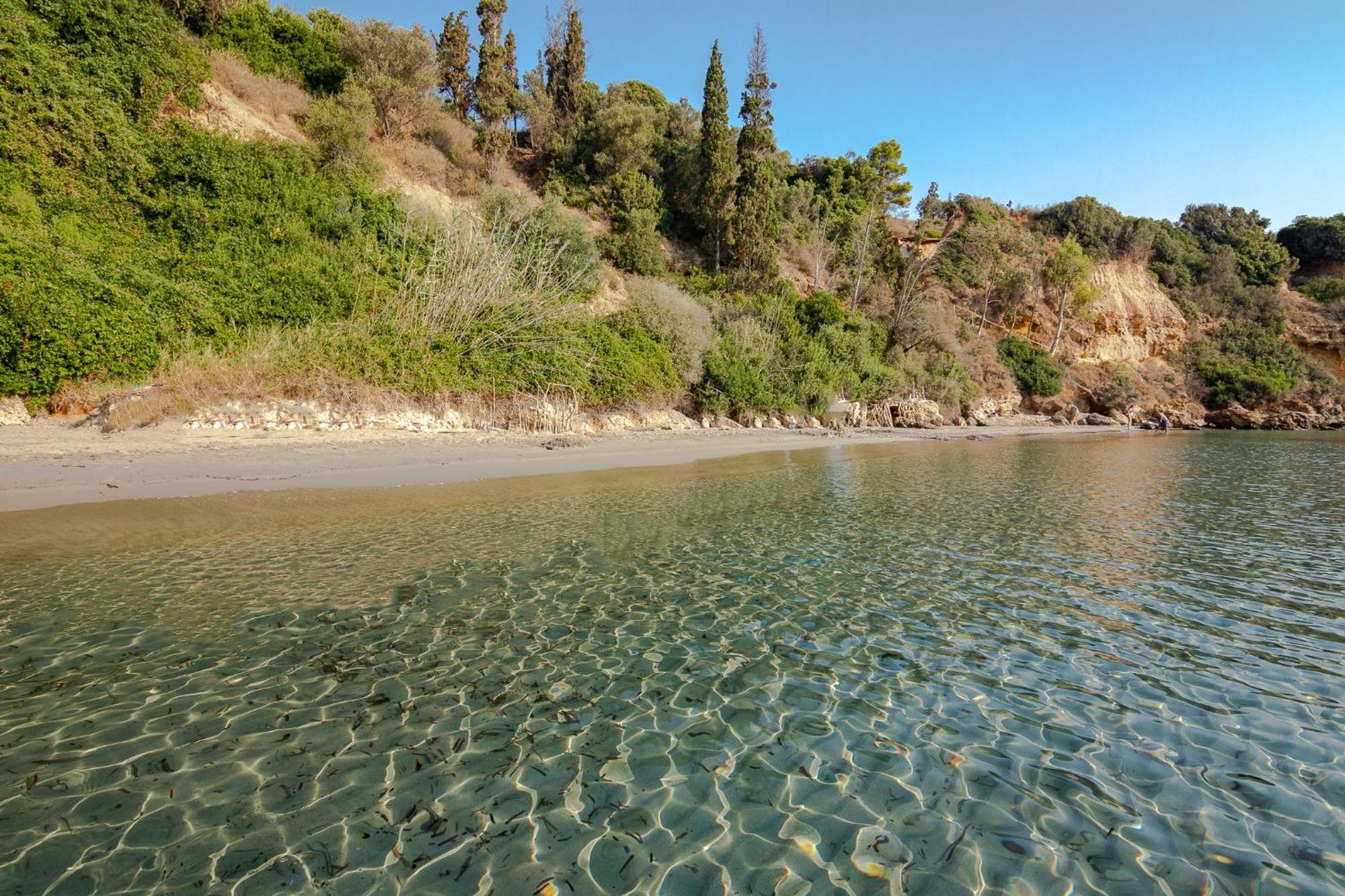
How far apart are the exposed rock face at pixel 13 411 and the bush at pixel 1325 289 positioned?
71706 mm

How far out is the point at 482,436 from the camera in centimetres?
1606

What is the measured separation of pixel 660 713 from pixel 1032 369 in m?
42.7

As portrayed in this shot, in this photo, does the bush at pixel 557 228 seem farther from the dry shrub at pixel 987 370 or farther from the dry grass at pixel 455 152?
the dry shrub at pixel 987 370

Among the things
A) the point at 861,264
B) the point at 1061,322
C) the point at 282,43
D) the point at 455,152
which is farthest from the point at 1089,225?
the point at 282,43

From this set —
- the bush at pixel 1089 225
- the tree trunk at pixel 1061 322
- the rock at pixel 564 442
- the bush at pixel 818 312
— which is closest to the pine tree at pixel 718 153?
the bush at pixel 818 312

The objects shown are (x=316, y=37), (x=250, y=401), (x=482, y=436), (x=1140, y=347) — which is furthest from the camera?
(x=1140, y=347)

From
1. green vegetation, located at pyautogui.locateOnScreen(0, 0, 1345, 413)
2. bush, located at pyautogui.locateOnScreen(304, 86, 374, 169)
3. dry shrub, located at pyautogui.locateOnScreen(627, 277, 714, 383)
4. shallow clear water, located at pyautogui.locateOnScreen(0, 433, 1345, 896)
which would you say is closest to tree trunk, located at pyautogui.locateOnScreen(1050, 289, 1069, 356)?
green vegetation, located at pyautogui.locateOnScreen(0, 0, 1345, 413)

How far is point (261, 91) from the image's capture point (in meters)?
24.2

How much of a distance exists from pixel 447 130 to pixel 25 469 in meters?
25.2

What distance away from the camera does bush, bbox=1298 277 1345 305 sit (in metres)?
45.7

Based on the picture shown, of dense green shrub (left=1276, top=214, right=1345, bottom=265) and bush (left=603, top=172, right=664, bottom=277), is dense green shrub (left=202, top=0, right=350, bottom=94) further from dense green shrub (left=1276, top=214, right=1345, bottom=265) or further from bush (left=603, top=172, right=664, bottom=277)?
dense green shrub (left=1276, top=214, right=1345, bottom=265)

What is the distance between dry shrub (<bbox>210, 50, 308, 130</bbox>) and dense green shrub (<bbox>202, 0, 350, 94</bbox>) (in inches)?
50.1

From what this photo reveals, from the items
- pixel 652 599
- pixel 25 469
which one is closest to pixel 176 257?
pixel 25 469

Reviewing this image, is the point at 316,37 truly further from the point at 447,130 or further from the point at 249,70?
the point at 447,130
